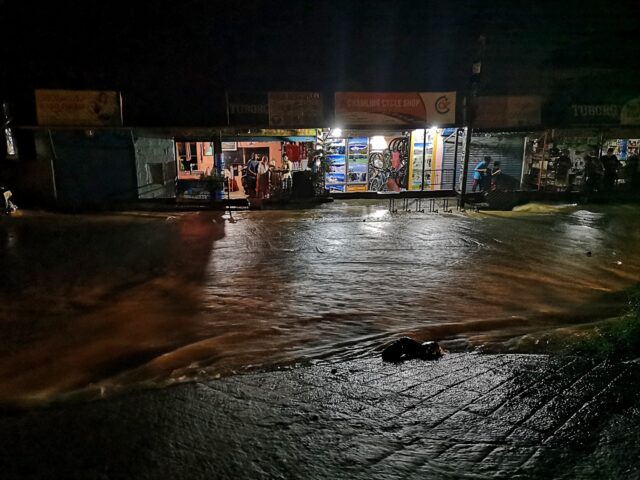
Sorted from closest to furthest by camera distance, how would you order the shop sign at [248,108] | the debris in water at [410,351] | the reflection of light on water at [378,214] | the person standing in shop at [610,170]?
1. the debris in water at [410,351]
2. the reflection of light on water at [378,214]
3. the shop sign at [248,108]
4. the person standing in shop at [610,170]

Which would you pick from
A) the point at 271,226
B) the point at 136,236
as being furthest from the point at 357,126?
the point at 136,236

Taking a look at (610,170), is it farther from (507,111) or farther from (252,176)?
(252,176)

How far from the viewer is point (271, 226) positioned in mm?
13586

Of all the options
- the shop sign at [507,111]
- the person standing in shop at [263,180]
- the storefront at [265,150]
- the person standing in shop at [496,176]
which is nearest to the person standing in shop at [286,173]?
the storefront at [265,150]

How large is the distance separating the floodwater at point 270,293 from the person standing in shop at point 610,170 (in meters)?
5.59

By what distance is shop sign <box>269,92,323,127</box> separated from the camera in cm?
1680

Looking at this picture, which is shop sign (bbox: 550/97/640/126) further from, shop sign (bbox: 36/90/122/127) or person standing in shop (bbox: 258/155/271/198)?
shop sign (bbox: 36/90/122/127)

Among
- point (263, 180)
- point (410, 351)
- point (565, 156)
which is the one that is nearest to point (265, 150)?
point (263, 180)

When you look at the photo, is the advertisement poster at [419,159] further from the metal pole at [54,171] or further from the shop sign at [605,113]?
the metal pole at [54,171]

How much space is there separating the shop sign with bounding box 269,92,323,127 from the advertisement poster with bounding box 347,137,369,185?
3.21 m

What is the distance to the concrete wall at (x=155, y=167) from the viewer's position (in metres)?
18.4

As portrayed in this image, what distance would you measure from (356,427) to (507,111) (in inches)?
654

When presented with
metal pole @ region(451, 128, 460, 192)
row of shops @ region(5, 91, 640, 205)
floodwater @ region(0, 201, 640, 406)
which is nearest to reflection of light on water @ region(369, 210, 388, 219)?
floodwater @ region(0, 201, 640, 406)

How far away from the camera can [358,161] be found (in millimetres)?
20094
